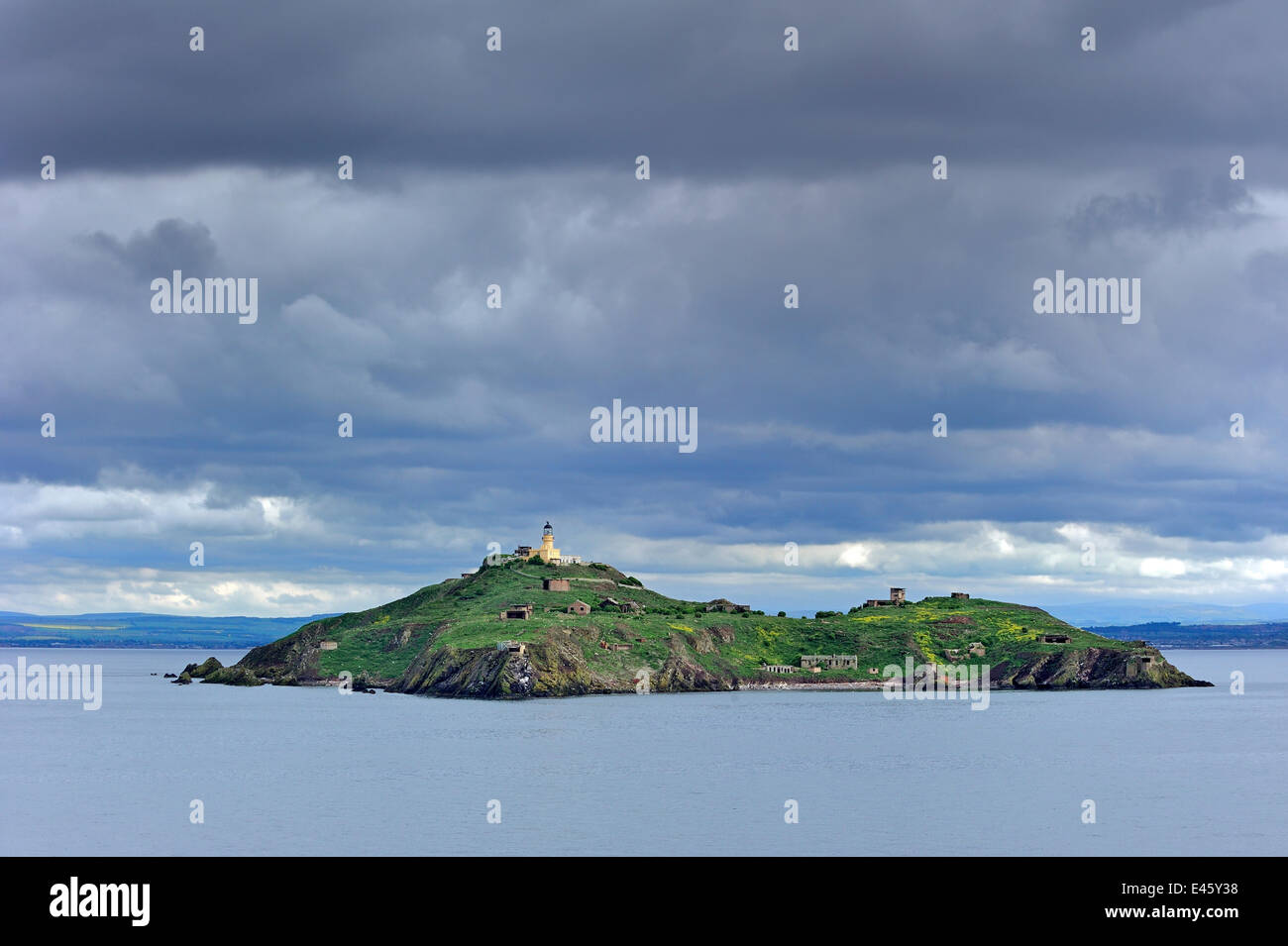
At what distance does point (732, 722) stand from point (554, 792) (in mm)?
77982

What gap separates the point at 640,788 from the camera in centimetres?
11688

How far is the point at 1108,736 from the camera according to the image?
174000mm

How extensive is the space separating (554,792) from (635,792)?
6926 millimetres

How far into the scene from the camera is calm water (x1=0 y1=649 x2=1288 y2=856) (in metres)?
92.5

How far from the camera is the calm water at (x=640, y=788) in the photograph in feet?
303

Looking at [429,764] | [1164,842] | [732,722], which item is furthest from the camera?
[732,722]
